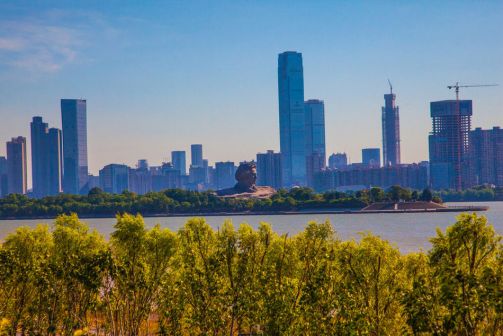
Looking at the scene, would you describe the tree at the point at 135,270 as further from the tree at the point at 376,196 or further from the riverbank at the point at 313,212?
the tree at the point at 376,196

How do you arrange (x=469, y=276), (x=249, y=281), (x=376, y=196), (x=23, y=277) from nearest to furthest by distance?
(x=469, y=276) → (x=249, y=281) → (x=23, y=277) → (x=376, y=196)

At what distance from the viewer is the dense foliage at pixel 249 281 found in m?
20.6

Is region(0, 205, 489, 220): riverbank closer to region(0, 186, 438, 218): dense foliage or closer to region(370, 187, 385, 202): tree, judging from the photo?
region(0, 186, 438, 218): dense foliage

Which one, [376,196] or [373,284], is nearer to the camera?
[373,284]

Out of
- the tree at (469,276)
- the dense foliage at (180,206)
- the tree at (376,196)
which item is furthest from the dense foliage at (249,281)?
the tree at (376,196)

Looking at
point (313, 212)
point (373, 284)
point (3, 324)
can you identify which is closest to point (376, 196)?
point (313, 212)

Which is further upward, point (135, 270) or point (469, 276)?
point (469, 276)

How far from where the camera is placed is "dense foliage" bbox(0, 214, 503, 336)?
20.6 metres

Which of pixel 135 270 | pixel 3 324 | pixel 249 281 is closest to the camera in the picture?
pixel 3 324

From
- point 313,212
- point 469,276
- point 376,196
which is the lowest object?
point 313,212

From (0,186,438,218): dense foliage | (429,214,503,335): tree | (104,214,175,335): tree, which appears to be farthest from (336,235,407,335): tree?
(0,186,438,218): dense foliage

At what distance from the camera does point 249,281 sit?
2652 centimetres

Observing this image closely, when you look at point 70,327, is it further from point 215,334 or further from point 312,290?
point 312,290

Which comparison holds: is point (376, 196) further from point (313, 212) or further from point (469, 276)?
point (469, 276)
